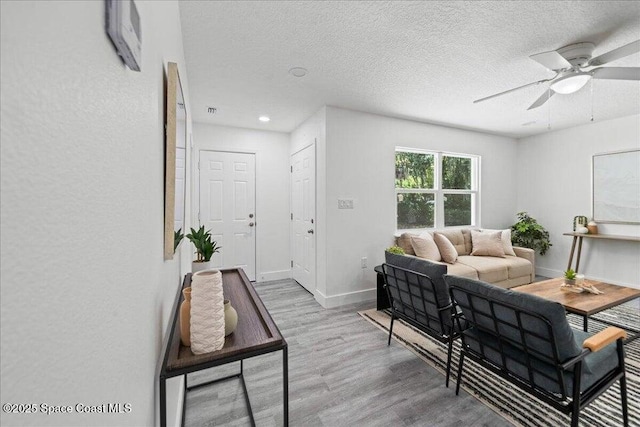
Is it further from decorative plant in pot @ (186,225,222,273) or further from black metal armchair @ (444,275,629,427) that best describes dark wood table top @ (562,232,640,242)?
decorative plant in pot @ (186,225,222,273)

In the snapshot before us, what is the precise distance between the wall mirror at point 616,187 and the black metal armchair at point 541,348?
3.48m

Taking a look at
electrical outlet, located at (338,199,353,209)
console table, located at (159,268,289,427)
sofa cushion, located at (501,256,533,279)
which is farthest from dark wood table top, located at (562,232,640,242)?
console table, located at (159,268,289,427)

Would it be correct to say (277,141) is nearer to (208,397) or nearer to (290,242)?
(290,242)

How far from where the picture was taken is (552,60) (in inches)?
83.5

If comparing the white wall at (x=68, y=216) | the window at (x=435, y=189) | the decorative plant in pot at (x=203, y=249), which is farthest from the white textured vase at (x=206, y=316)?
the window at (x=435, y=189)

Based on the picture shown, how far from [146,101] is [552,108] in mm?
4474

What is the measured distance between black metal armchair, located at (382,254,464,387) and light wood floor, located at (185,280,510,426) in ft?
0.81

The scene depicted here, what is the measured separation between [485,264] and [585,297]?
3.83ft

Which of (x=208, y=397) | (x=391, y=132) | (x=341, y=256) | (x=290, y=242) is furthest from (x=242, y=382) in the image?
(x=391, y=132)

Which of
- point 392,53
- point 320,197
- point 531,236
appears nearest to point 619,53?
point 392,53

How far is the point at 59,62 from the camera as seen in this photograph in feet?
1.14

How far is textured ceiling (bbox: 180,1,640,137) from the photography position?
1746 mm

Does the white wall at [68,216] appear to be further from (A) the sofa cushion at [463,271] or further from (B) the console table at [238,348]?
(A) the sofa cushion at [463,271]

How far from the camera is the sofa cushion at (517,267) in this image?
3.61m
